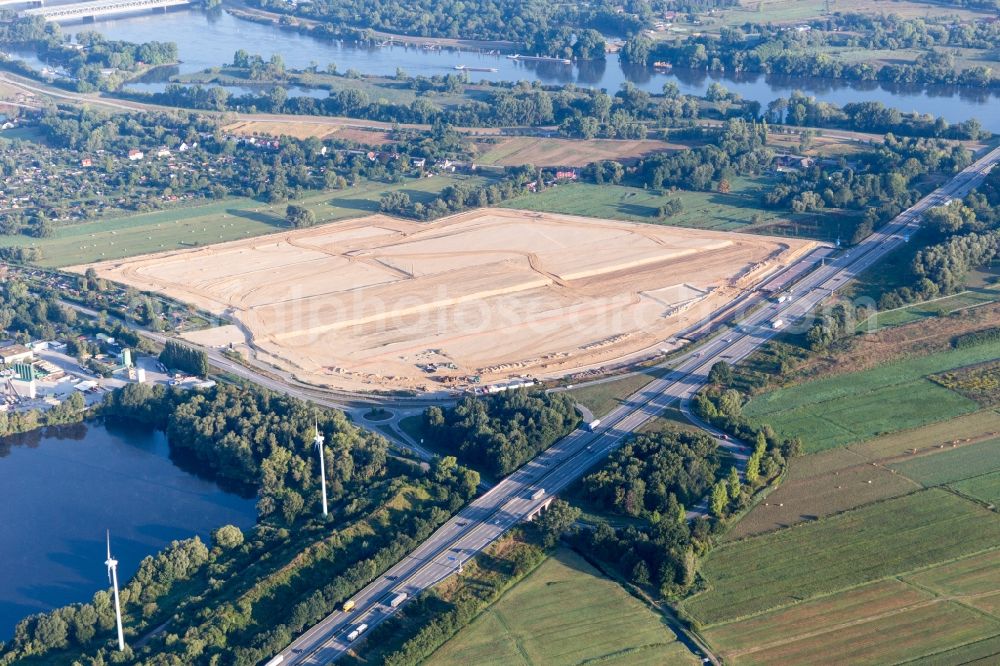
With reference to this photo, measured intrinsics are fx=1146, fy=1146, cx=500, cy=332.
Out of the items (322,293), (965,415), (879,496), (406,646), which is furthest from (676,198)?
(406,646)

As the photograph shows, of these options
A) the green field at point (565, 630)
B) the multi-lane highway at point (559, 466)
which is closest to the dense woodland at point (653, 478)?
the multi-lane highway at point (559, 466)

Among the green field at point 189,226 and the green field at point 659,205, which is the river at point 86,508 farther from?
the green field at point 659,205

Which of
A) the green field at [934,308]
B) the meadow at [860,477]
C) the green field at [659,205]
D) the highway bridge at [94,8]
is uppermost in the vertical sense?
the highway bridge at [94,8]

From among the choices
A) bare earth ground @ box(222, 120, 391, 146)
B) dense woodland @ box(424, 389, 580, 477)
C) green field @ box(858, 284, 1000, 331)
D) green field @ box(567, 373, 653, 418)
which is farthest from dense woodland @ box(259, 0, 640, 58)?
dense woodland @ box(424, 389, 580, 477)

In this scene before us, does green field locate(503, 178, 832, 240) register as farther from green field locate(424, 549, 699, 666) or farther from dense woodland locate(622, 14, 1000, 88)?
dense woodland locate(622, 14, 1000, 88)

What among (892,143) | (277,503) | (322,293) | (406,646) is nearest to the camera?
(406,646)

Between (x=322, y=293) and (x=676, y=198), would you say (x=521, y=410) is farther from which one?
(x=676, y=198)
